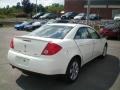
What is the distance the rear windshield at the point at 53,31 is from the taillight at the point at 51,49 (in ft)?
1.92

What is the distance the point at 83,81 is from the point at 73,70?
43 cm

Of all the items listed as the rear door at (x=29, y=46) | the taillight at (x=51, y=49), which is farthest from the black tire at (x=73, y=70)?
the rear door at (x=29, y=46)

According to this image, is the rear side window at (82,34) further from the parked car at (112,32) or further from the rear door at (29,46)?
the parked car at (112,32)

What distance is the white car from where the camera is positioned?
5.05 metres

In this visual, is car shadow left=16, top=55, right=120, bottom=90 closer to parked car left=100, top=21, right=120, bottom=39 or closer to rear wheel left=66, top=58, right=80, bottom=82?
rear wheel left=66, top=58, right=80, bottom=82

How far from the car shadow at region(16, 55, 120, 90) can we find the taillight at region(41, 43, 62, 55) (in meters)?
0.57

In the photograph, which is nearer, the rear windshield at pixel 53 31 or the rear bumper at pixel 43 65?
the rear bumper at pixel 43 65

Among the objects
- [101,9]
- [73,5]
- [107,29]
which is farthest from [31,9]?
[107,29]

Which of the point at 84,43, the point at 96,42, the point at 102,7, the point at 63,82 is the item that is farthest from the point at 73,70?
the point at 102,7

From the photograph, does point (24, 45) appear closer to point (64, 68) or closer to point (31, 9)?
point (64, 68)

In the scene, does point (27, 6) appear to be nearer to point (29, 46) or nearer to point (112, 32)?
point (112, 32)

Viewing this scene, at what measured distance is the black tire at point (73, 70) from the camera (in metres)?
5.48

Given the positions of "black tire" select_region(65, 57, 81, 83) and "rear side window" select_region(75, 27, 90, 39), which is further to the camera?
"rear side window" select_region(75, 27, 90, 39)

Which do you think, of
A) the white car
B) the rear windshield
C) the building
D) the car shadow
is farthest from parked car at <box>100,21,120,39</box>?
the building
